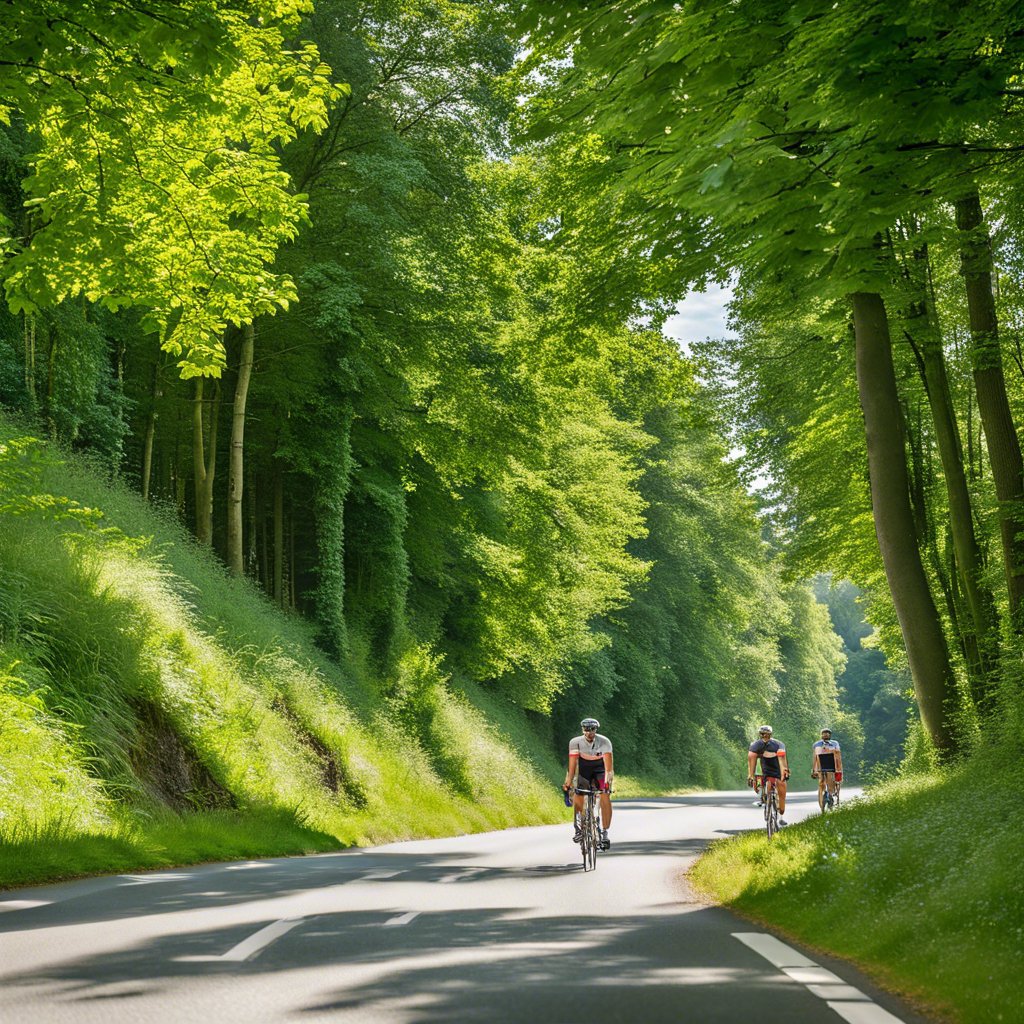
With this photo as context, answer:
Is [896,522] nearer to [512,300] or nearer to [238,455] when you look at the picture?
[238,455]

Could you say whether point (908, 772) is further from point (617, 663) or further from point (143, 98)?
point (617, 663)

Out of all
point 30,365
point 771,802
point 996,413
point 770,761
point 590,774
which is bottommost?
point 771,802

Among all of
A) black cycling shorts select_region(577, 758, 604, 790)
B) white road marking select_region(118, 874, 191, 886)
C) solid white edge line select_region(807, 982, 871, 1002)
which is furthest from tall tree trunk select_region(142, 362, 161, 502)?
solid white edge line select_region(807, 982, 871, 1002)

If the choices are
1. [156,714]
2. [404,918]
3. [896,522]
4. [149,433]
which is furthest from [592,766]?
[149,433]

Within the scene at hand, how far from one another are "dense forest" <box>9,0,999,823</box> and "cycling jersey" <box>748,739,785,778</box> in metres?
3.42

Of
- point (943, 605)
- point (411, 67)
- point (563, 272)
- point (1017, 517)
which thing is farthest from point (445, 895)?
point (411, 67)

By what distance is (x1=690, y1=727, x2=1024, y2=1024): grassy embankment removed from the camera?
6637 millimetres

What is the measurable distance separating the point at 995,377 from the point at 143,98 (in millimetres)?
10122

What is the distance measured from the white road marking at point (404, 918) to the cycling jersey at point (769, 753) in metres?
12.1

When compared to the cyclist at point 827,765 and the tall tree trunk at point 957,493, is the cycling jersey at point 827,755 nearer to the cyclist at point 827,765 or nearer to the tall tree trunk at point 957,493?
the cyclist at point 827,765

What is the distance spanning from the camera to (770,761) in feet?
69.4

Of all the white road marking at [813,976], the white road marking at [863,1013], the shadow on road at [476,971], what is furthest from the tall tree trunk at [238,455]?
the white road marking at [863,1013]

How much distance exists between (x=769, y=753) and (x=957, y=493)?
6889 mm

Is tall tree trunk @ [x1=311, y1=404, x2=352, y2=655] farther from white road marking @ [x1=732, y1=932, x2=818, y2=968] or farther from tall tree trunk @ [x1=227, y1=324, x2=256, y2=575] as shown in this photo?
white road marking @ [x1=732, y1=932, x2=818, y2=968]
